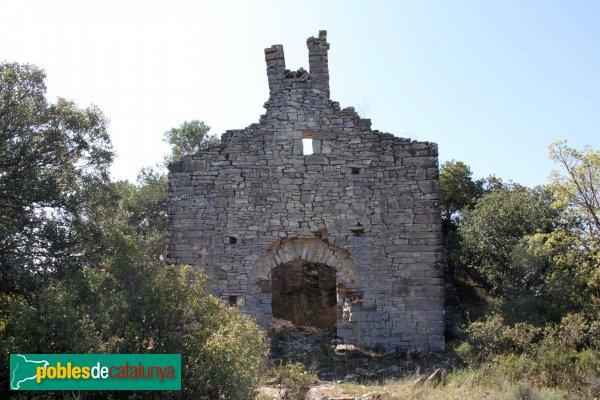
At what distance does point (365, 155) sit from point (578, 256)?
448 centimetres

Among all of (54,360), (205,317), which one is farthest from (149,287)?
(54,360)

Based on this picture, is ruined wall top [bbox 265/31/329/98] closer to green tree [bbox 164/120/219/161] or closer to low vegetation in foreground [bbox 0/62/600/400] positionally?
low vegetation in foreground [bbox 0/62/600/400]

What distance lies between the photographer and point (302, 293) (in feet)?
53.8

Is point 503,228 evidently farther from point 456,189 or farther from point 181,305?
point 181,305

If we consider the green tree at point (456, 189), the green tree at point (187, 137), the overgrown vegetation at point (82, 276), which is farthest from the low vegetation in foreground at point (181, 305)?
the green tree at point (187, 137)

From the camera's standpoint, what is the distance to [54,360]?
5.96 meters

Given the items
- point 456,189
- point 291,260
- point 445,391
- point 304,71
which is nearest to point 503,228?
point 456,189

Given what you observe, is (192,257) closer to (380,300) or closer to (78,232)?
(78,232)

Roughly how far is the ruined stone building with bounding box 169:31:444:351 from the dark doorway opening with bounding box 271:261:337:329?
4.01m

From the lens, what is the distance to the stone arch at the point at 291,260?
11062 millimetres

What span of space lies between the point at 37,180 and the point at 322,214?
5.29 meters

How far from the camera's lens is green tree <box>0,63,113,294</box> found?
7.87m

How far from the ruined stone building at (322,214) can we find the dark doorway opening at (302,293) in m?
4.01

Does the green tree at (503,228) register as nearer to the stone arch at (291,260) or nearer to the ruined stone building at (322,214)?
the ruined stone building at (322,214)
